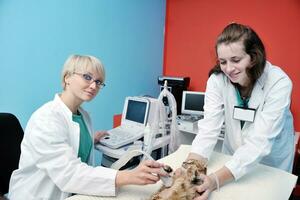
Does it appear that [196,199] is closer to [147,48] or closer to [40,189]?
[40,189]

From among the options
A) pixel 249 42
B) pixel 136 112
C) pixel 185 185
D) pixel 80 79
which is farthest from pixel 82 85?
pixel 136 112

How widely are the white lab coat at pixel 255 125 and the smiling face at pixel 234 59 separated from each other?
0.48 ft

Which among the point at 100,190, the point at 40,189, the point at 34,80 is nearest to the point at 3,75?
the point at 34,80

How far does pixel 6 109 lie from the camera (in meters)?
1.95

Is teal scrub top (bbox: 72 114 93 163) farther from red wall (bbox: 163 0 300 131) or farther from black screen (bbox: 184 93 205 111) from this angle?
black screen (bbox: 184 93 205 111)

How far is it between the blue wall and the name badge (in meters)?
1.52

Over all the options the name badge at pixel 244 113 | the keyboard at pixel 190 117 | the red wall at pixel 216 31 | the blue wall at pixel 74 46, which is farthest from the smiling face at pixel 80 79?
the keyboard at pixel 190 117

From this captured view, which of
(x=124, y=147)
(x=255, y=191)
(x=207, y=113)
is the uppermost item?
(x=207, y=113)

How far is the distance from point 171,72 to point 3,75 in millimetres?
1993

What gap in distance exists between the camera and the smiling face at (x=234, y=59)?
42.0 inches

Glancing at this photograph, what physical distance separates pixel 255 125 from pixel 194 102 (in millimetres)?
1589

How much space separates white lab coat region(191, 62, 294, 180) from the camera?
1092mm

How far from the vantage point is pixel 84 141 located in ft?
4.31

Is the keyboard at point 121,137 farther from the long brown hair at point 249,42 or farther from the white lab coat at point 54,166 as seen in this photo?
the long brown hair at point 249,42
